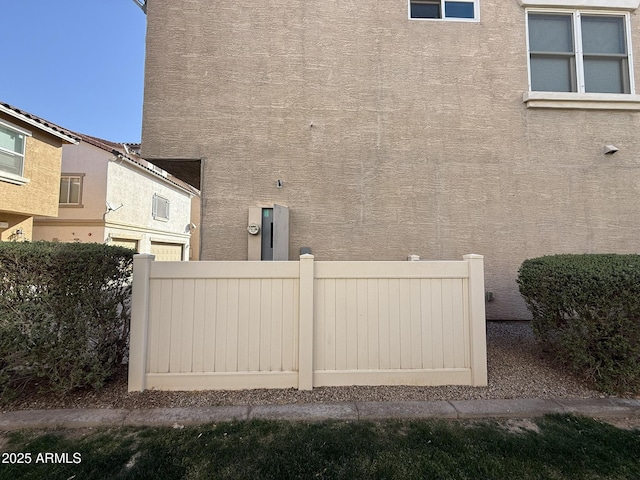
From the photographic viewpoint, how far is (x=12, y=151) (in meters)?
9.74

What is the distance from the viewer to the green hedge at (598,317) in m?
3.22

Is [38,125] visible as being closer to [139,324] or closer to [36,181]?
[36,181]

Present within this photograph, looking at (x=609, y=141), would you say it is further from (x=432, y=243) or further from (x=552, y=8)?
(x=432, y=243)

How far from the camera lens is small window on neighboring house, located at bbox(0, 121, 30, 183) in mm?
9407

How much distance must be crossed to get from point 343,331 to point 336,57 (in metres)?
4.74

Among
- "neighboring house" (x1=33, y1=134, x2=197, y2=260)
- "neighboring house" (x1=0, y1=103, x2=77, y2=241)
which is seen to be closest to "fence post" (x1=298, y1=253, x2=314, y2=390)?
"neighboring house" (x1=0, y1=103, x2=77, y2=241)

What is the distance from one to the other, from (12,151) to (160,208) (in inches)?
320

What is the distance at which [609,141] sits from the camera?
18.5 ft

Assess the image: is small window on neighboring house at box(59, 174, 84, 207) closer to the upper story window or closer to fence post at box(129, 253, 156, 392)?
fence post at box(129, 253, 156, 392)

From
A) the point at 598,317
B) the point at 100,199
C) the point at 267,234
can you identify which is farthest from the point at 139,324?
the point at 100,199

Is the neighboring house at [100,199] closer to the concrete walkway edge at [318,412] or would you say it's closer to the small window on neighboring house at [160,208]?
the small window on neighboring house at [160,208]

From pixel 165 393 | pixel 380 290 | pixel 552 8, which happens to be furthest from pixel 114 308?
pixel 552 8

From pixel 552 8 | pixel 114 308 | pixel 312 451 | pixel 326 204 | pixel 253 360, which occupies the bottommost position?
pixel 312 451

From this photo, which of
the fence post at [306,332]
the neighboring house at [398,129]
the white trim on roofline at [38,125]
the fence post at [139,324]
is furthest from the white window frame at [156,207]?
the fence post at [306,332]
